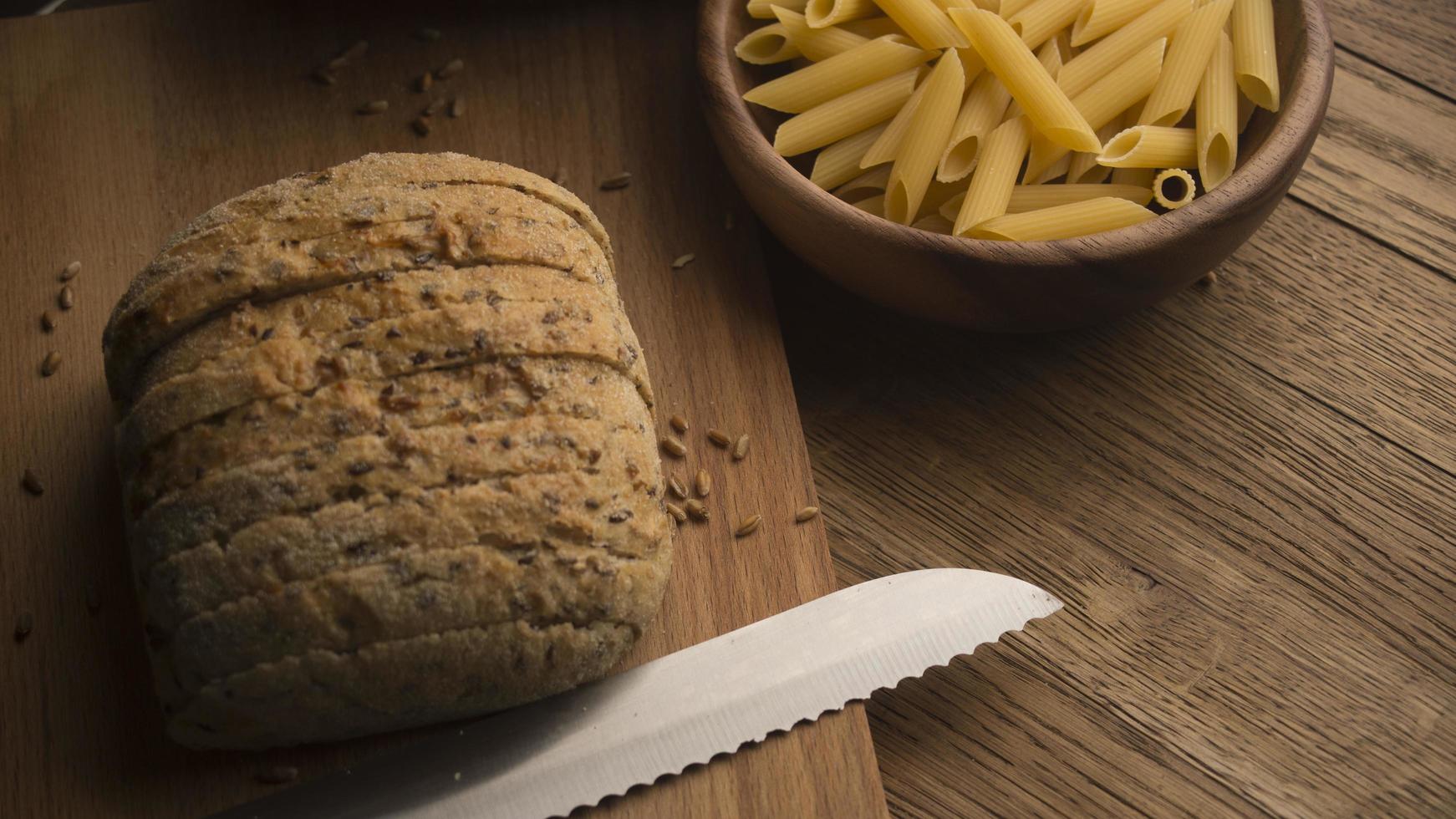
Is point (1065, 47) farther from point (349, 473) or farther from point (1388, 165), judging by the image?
point (349, 473)

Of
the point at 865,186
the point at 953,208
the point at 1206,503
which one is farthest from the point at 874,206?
the point at 1206,503

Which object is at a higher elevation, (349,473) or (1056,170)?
(1056,170)

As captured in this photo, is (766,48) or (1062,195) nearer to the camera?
(1062,195)

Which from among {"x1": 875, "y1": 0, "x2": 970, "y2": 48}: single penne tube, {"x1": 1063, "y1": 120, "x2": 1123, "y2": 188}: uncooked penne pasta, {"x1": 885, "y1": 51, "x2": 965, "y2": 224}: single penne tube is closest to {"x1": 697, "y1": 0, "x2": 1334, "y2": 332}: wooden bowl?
{"x1": 885, "y1": 51, "x2": 965, "y2": 224}: single penne tube

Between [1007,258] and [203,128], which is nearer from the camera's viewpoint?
[1007,258]

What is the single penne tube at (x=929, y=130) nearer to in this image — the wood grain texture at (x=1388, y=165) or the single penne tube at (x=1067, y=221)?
the single penne tube at (x=1067, y=221)

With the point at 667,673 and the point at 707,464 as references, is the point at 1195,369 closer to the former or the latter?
the point at 707,464

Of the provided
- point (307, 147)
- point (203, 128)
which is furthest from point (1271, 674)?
point (203, 128)
